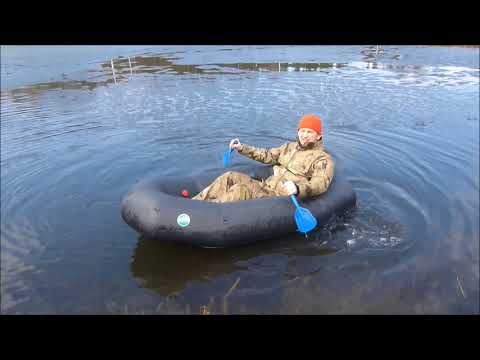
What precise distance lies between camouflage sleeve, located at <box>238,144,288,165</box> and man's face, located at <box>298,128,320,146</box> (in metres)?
0.50

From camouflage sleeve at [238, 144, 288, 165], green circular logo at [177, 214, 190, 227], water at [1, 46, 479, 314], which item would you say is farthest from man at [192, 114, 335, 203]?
water at [1, 46, 479, 314]

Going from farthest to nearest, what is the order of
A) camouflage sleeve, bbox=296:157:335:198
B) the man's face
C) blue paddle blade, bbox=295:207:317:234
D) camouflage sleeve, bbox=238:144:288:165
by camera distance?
camouflage sleeve, bbox=238:144:288:165 → the man's face → camouflage sleeve, bbox=296:157:335:198 → blue paddle blade, bbox=295:207:317:234

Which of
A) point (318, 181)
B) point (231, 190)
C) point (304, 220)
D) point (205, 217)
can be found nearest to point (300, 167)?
point (318, 181)

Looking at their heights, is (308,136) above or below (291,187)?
above

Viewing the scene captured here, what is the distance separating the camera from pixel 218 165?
21.7 feet

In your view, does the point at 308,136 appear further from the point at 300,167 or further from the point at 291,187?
the point at 291,187

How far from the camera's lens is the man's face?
4.61m

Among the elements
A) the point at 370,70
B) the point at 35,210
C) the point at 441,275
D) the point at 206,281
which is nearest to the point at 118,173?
the point at 35,210

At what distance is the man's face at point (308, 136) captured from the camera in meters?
4.61

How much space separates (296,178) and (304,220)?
722 mm

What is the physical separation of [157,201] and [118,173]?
8.35 ft

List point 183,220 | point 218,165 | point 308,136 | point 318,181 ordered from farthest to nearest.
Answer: point 218,165, point 308,136, point 318,181, point 183,220

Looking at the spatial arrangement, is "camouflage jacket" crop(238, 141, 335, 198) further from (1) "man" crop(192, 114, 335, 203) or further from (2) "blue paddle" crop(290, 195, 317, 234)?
(2) "blue paddle" crop(290, 195, 317, 234)

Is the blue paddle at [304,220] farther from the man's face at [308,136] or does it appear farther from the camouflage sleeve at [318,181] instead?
the man's face at [308,136]
